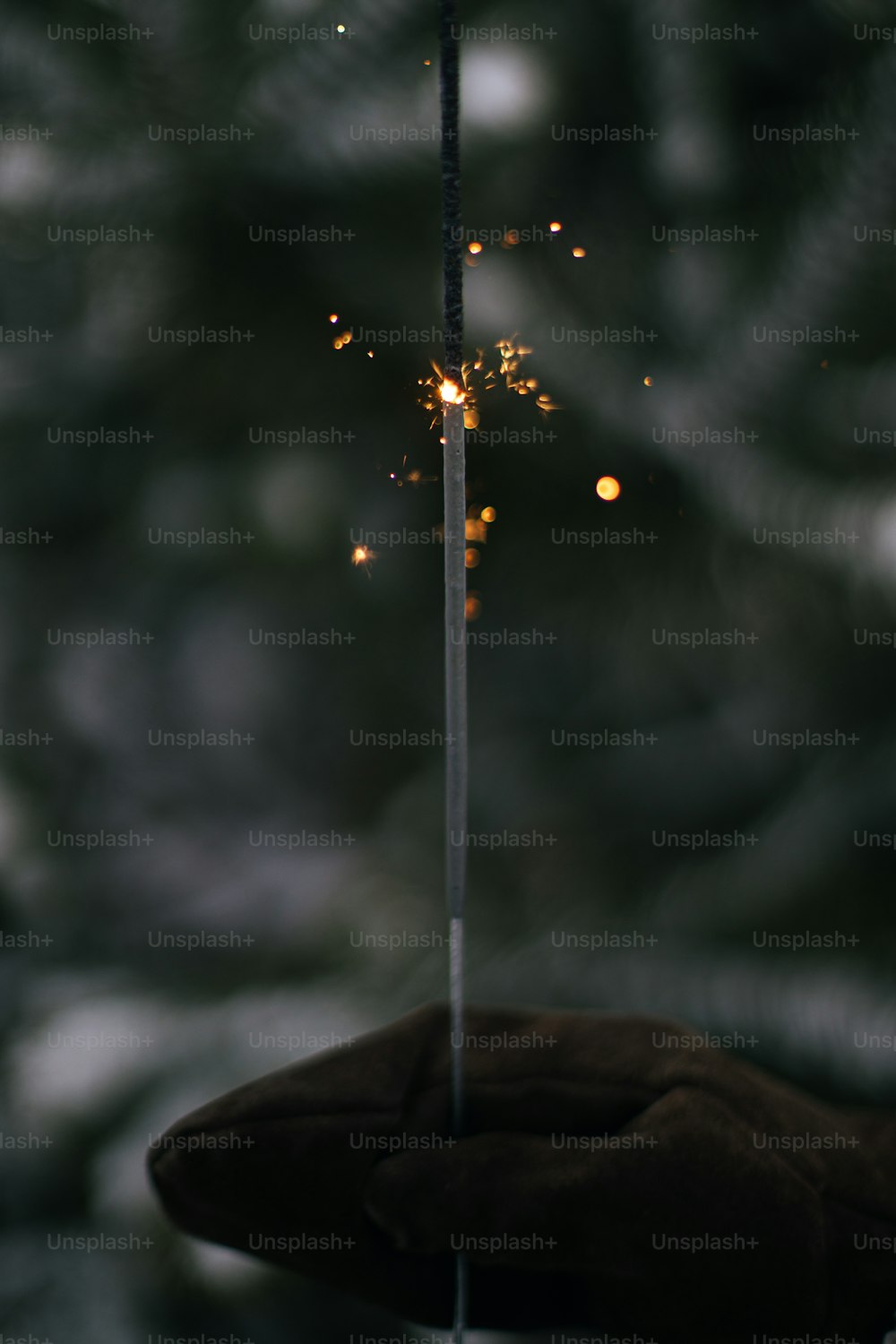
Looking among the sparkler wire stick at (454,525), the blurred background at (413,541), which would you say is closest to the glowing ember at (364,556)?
the blurred background at (413,541)

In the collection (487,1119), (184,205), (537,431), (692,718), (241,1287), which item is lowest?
(241,1287)

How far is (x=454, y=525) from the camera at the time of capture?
333 millimetres

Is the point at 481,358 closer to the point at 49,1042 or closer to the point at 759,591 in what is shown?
the point at 759,591

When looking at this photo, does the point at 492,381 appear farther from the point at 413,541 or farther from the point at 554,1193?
the point at 554,1193

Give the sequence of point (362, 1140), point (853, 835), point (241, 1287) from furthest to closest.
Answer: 1. point (853, 835)
2. point (241, 1287)
3. point (362, 1140)

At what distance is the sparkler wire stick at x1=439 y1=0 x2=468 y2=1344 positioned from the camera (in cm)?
30

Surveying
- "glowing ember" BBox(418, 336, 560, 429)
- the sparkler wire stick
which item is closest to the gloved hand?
the sparkler wire stick

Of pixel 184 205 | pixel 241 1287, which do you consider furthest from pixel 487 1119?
pixel 184 205

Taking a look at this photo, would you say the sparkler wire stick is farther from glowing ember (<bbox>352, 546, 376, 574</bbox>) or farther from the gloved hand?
glowing ember (<bbox>352, 546, 376, 574</bbox>)

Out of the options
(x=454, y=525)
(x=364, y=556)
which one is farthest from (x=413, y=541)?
(x=454, y=525)

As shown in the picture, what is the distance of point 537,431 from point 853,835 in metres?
0.30

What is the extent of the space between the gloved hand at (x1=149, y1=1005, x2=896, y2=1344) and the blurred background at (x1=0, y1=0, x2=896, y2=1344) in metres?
0.22

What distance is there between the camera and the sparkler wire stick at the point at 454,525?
11.7 inches

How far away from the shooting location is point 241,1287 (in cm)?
51
